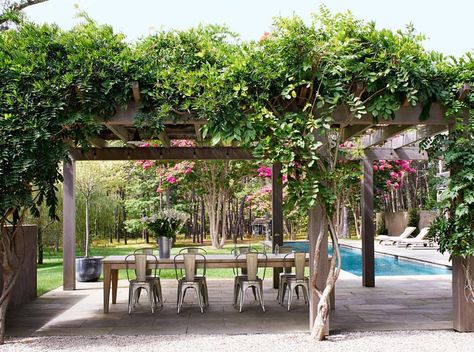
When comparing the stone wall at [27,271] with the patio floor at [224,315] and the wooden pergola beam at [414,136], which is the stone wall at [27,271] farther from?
the wooden pergola beam at [414,136]

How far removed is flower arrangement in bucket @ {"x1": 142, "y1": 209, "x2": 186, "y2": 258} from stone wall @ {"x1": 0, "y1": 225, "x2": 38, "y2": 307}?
179cm

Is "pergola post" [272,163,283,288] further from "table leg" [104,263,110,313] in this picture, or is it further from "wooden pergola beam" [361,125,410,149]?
"table leg" [104,263,110,313]

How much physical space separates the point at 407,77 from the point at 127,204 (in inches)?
746

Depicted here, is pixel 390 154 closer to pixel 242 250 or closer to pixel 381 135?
pixel 381 135

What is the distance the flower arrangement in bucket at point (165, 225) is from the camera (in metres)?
7.42

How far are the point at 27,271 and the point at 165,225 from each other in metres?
2.35

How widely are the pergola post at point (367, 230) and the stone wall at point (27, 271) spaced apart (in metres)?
5.41

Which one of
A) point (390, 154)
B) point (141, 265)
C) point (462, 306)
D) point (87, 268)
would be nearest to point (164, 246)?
point (141, 265)

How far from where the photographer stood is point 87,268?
10227 mm

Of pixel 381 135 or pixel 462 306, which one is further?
pixel 381 135

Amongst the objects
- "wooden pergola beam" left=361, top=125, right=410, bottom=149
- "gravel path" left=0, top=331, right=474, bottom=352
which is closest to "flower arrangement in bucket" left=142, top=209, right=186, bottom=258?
"gravel path" left=0, top=331, right=474, bottom=352

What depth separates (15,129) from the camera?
5.25 metres

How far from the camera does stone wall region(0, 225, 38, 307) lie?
25.1 ft

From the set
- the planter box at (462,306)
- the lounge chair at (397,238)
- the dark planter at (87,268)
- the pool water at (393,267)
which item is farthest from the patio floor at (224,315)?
the lounge chair at (397,238)
